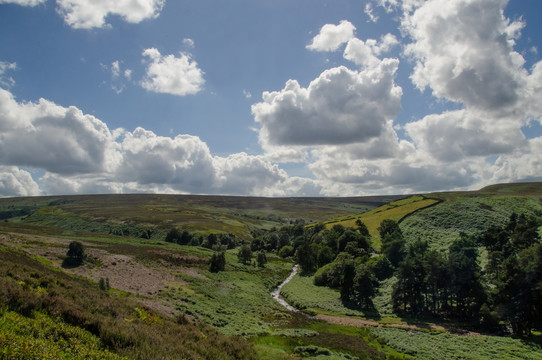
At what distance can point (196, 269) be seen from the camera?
7000 cm

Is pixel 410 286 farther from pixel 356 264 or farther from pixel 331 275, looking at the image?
pixel 331 275

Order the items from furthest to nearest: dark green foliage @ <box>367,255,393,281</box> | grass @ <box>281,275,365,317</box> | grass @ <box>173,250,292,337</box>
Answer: dark green foliage @ <box>367,255,393,281</box>, grass @ <box>281,275,365,317</box>, grass @ <box>173,250,292,337</box>

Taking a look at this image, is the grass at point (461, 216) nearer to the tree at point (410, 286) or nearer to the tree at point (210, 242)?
the tree at point (410, 286)

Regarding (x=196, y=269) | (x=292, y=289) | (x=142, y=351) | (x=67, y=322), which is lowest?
(x=292, y=289)

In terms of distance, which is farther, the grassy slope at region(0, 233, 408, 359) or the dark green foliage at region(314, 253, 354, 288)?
the dark green foliage at region(314, 253, 354, 288)

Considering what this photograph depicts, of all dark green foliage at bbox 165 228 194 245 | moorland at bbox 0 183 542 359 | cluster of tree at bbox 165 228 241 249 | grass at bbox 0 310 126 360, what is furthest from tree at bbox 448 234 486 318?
dark green foliage at bbox 165 228 194 245

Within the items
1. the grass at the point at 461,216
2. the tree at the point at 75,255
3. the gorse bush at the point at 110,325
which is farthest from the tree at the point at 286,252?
the gorse bush at the point at 110,325

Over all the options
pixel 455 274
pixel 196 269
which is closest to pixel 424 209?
pixel 455 274

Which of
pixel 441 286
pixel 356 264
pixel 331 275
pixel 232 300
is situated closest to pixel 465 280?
pixel 441 286

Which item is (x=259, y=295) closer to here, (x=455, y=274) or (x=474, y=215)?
(x=455, y=274)

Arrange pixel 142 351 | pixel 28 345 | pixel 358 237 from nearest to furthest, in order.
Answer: pixel 28 345
pixel 142 351
pixel 358 237

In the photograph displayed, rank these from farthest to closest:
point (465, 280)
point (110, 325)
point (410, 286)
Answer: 1. point (410, 286)
2. point (465, 280)
3. point (110, 325)

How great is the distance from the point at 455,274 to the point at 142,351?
52648mm

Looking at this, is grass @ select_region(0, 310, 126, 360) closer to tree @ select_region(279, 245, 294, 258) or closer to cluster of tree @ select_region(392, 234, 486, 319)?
cluster of tree @ select_region(392, 234, 486, 319)
